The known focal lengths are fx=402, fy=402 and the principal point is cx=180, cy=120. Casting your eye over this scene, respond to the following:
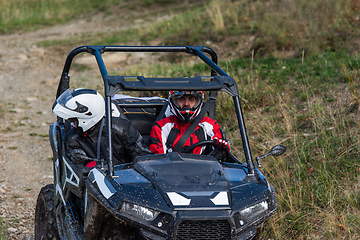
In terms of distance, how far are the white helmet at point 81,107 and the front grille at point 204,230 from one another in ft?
4.75

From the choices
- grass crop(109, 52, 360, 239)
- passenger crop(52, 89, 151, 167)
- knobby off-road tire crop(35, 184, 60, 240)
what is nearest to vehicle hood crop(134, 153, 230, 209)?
passenger crop(52, 89, 151, 167)

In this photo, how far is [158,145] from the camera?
4.05 meters

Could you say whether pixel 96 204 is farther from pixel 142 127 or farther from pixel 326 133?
pixel 326 133

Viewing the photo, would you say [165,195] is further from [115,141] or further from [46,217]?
A: [46,217]

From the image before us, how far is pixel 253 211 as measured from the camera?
266 cm

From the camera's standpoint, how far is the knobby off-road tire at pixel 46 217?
3.72 metres

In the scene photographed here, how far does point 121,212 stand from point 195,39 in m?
9.67

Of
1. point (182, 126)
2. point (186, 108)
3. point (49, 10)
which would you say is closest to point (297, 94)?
point (182, 126)

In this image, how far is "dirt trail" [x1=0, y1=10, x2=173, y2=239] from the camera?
209 inches

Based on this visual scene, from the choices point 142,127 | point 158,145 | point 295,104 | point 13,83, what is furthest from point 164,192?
point 13,83

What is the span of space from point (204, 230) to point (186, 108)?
1.60 metres

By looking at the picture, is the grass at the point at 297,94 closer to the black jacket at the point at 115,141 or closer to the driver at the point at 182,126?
the driver at the point at 182,126

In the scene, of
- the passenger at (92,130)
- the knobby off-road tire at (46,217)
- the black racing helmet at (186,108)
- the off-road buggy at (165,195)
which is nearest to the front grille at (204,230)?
the off-road buggy at (165,195)

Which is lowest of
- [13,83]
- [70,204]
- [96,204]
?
[13,83]
